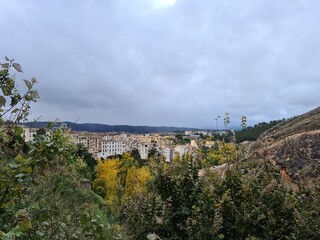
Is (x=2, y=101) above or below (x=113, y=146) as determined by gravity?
above

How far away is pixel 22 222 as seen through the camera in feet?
4.00

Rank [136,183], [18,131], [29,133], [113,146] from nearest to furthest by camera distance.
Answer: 1. [18,131]
2. [29,133]
3. [136,183]
4. [113,146]

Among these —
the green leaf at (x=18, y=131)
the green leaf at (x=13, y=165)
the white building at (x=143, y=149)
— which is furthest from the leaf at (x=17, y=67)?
the white building at (x=143, y=149)

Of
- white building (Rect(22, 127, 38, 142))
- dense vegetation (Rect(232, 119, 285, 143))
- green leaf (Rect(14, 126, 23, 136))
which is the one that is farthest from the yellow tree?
green leaf (Rect(14, 126, 23, 136))

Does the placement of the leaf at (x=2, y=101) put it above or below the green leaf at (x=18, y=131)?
above

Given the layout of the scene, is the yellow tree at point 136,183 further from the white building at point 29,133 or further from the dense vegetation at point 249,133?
the white building at point 29,133

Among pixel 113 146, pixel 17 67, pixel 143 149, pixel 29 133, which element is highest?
pixel 17 67

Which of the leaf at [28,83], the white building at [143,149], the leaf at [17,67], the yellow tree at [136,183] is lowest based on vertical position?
the white building at [143,149]

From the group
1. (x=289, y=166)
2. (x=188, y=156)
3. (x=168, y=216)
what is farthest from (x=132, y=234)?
(x=289, y=166)

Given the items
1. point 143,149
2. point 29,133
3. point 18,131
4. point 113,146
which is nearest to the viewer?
point 18,131

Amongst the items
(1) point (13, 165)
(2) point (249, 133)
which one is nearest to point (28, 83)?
(1) point (13, 165)

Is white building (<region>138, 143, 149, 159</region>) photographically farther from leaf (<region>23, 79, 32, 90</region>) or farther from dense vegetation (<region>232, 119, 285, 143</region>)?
leaf (<region>23, 79, 32, 90</region>)

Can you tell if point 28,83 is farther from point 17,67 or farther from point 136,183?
point 136,183

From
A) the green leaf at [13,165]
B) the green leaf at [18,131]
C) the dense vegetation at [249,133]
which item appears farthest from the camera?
the dense vegetation at [249,133]
